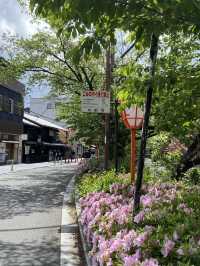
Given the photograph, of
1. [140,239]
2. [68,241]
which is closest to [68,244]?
[68,241]

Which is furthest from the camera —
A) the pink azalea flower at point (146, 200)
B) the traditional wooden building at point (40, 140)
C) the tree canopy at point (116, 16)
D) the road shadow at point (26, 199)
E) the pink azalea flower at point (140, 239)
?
the traditional wooden building at point (40, 140)

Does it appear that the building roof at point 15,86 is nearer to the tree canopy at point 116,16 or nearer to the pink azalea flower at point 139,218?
the pink azalea flower at point 139,218

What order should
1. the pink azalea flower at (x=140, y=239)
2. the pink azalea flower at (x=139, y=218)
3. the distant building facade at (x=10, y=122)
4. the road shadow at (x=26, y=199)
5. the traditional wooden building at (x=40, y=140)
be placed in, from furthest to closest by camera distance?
1. the traditional wooden building at (x=40, y=140)
2. the distant building facade at (x=10, y=122)
3. the road shadow at (x=26, y=199)
4. the pink azalea flower at (x=139, y=218)
5. the pink azalea flower at (x=140, y=239)

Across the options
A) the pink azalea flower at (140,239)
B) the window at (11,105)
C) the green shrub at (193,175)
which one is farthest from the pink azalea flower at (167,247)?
the window at (11,105)

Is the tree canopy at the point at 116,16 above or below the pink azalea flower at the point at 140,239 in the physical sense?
above

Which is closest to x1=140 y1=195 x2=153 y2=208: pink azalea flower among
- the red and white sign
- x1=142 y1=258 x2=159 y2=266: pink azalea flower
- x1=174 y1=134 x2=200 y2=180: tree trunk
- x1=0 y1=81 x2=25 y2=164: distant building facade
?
x1=142 y1=258 x2=159 y2=266: pink azalea flower

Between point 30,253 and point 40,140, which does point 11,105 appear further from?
point 30,253

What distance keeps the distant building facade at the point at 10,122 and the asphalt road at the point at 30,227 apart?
29.4 metres

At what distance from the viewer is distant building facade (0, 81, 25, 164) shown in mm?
46906

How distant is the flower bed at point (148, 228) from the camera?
16.2 feet

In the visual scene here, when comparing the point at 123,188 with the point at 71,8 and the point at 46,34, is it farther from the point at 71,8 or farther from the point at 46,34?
the point at 46,34

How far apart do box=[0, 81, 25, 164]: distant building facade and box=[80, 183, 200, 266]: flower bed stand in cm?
3785

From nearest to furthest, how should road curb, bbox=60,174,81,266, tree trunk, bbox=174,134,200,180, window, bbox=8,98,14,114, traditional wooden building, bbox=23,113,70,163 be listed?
road curb, bbox=60,174,81,266 < tree trunk, bbox=174,134,200,180 < window, bbox=8,98,14,114 < traditional wooden building, bbox=23,113,70,163

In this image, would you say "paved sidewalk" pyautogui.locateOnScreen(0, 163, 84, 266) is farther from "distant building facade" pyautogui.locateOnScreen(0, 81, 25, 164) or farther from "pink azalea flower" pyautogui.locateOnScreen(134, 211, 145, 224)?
"distant building facade" pyautogui.locateOnScreen(0, 81, 25, 164)
